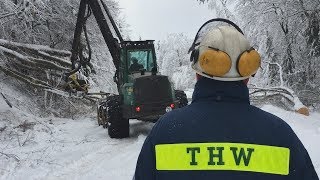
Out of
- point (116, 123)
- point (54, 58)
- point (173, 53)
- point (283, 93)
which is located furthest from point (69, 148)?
point (173, 53)

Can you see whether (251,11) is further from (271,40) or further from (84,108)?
(84,108)

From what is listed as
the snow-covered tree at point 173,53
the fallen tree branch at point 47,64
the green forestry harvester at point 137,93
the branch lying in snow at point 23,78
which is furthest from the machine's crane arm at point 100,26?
Result: the snow-covered tree at point 173,53

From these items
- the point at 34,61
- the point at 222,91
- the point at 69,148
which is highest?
the point at 34,61

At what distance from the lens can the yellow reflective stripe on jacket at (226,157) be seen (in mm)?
2174

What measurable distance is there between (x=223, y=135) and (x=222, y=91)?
0.19 metres

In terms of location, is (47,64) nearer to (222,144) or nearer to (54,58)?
(54,58)

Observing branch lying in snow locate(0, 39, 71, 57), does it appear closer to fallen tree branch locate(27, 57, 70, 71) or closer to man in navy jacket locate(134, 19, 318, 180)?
fallen tree branch locate(27, 57, 70, 71)

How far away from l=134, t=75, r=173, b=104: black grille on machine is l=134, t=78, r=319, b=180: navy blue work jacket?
36.2 feet

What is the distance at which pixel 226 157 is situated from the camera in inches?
85.8

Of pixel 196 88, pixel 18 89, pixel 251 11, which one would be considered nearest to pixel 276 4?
pixel 251 11

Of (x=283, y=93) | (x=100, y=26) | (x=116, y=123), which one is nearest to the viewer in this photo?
(x=116, y=123)

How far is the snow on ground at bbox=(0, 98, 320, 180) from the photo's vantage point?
9086 millimetres

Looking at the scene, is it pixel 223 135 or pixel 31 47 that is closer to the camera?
pixel 223 135

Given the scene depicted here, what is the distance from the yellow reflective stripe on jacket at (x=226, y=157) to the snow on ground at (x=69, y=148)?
5.58 m
